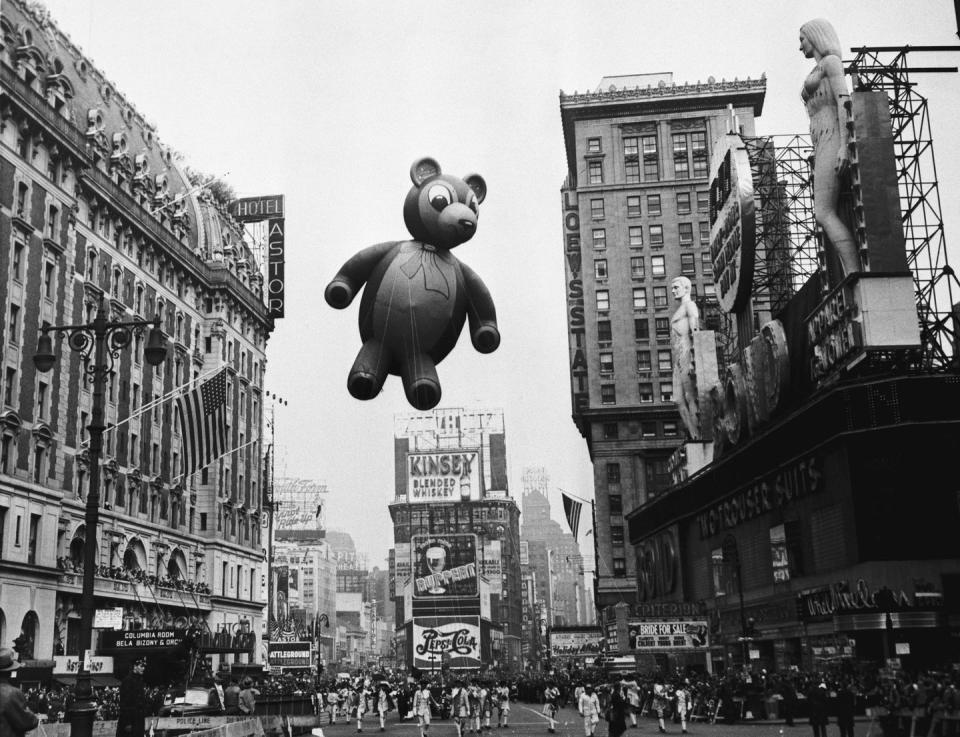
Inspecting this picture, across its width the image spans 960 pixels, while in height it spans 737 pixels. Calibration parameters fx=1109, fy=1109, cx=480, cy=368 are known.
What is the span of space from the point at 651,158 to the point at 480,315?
8713 centimetres

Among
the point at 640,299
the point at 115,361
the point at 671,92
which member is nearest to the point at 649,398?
the point at 640,299

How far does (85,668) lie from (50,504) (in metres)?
35.5

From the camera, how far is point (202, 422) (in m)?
38.8

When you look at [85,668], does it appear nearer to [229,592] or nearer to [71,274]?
[71,274]

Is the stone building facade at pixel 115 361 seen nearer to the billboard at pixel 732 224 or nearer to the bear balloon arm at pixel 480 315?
the billboard at pixel 732 224

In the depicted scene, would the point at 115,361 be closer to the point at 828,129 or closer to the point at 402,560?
the point at 828,129

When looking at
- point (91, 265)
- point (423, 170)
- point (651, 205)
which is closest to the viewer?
point (423, 170)

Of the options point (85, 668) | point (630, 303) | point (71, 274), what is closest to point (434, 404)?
point (85, 668)

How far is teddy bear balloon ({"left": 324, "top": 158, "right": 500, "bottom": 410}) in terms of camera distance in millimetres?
15031

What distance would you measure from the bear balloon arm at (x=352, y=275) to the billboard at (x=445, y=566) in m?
124

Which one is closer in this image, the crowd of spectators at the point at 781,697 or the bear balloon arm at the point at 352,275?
the bear balloon arm at the point at 352,275

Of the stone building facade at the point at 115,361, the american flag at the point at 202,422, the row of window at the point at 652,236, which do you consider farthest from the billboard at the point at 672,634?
the row of window at the point at 652,236

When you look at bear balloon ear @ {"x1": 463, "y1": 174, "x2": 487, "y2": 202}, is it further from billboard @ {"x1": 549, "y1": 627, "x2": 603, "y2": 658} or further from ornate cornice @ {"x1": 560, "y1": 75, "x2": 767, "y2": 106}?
ornate cornice @ {"x1": 560, "y1": 75, "x2": 767, "y2": 106}

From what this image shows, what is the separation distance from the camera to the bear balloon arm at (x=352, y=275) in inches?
603
